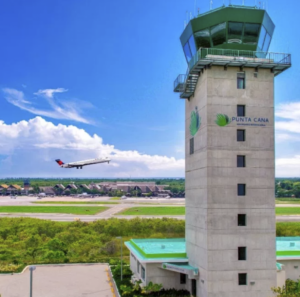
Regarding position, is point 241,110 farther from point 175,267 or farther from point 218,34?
point 175,267

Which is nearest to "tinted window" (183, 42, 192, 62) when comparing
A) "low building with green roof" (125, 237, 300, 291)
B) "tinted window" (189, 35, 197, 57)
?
"tinted window" (189, 35, 197, 57)

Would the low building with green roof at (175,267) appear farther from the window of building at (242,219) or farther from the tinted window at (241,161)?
the tinted window at (241,161)

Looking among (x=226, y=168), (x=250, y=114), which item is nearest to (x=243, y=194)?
(x=226, y=168)

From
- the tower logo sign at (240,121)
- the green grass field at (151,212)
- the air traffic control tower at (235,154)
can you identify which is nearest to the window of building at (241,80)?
the air traffic control tower at (235,154)

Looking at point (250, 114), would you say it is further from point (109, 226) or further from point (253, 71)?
point (109, 226)

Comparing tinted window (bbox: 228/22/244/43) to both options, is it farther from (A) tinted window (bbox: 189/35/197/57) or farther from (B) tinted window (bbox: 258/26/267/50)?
(A) tinted window (bbox: 189/35/197/57)

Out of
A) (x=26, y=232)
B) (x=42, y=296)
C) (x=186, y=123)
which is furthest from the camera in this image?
(x=26, y=232)

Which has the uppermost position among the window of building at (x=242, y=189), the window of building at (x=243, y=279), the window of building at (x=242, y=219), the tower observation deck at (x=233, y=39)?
the tower observation deck at (x=233, y=39)
